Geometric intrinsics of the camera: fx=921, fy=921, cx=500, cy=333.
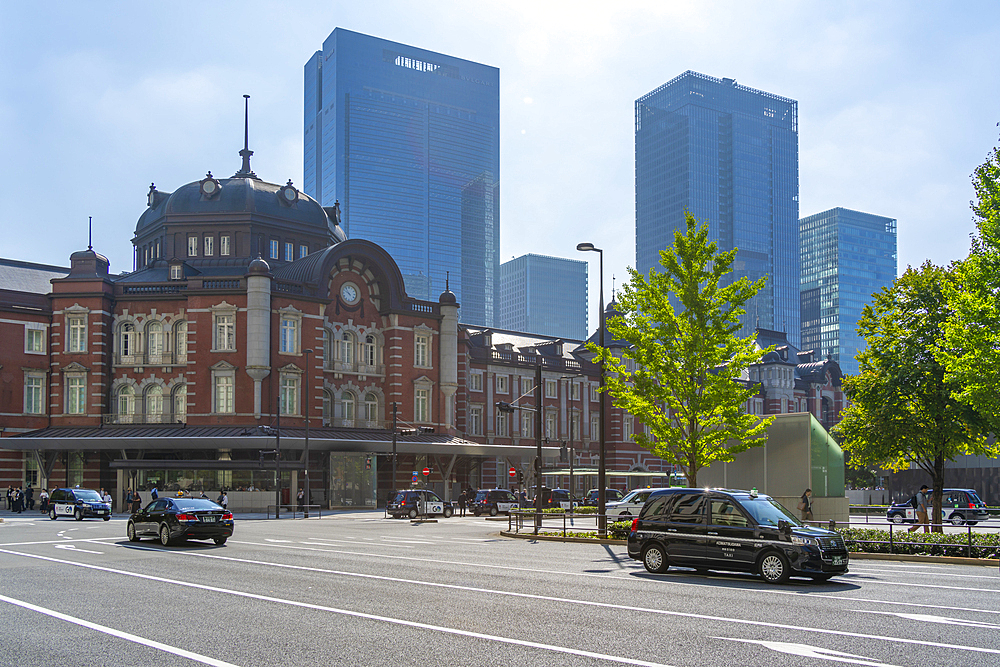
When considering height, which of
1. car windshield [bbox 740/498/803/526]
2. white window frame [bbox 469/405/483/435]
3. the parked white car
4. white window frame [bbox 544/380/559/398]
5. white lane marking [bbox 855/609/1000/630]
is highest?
white window frame [bbox 544/380/559/398]

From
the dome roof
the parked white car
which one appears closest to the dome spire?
the dome roof

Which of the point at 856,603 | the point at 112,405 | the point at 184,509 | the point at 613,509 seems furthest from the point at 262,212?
the point at 856,603

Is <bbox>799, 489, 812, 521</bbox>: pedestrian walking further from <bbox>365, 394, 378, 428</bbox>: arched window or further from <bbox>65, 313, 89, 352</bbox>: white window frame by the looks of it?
<bbox>65, 313, 89, 352</bbox>: white window frame

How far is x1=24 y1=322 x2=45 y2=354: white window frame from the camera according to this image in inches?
2506

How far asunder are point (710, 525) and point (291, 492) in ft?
146

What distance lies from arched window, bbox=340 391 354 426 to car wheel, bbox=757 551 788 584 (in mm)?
52892

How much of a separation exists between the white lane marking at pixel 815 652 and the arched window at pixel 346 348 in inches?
2329

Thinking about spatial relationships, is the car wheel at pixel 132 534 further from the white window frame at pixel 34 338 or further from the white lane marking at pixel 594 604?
the white window frame at pixel 34 338

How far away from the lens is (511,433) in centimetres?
8438

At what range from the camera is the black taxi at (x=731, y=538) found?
665 inches

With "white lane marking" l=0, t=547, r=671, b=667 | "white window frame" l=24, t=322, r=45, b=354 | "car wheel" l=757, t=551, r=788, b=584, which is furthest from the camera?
"white window frame" l=24, t=322, r=45, b=354

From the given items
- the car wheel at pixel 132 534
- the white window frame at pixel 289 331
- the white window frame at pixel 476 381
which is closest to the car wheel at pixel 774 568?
the car wheel at pixel 132 534

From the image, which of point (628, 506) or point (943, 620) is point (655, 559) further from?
→ point (628, 506)

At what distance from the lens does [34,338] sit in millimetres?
64062
